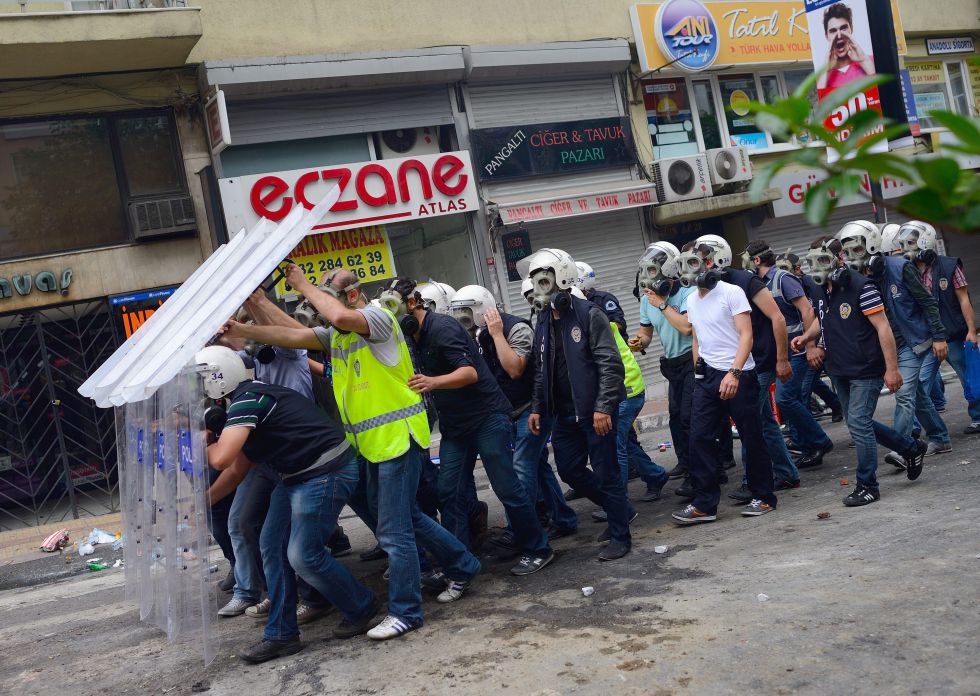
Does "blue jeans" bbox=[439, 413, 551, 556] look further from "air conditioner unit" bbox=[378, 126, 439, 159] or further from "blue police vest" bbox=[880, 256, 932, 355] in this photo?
"air conditioner unit" bbox=[378, 126, 439, 159]

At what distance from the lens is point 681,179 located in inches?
641

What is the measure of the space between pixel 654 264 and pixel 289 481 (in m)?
3.87

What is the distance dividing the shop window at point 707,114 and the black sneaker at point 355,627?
45.7ft

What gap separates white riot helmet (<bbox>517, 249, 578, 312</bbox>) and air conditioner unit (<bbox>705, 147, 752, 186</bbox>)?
10985mm

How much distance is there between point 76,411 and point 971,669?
10.5 metres

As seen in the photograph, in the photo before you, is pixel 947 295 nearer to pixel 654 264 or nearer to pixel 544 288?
pixel 654 264

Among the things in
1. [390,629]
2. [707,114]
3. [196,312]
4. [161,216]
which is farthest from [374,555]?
[707,114]

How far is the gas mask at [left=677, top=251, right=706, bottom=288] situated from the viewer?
697cm

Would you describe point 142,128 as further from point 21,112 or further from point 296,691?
point 296,691

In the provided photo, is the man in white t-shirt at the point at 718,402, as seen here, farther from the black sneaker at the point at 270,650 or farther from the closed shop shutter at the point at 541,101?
the closed shop shutter at the point at 541,101

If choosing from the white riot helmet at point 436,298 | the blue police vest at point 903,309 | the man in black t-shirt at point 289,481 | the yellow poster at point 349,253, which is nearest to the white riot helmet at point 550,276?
the white riot helmet at point 436,298

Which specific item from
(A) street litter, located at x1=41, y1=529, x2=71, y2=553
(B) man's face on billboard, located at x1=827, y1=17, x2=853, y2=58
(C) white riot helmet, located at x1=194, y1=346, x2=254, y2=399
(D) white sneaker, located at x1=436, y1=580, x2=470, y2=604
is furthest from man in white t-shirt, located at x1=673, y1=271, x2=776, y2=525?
(A) street litter, located at x1=41, y1=529, x2=71, y2=553

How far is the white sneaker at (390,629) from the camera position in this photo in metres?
4.99

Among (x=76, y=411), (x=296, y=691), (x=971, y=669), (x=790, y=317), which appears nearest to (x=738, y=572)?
(x=971, y=669)
